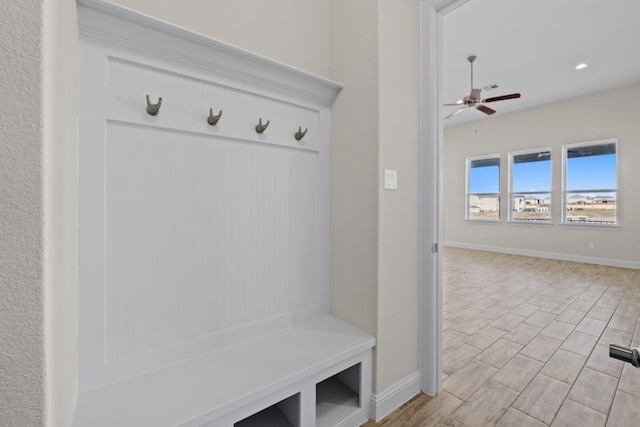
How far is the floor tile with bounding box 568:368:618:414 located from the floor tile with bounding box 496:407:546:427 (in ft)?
1.30

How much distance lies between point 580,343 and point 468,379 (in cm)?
127

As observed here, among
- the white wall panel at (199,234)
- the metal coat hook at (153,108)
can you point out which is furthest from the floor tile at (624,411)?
the metal coat hook at (153,108)

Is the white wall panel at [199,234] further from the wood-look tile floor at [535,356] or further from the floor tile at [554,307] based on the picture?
the floor tile at [554,307]

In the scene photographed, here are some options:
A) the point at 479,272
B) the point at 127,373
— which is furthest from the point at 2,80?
the point at 479,272

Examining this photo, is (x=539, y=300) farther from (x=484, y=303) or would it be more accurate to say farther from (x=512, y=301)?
(x=484, y=303)

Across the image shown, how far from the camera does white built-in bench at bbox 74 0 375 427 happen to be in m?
1.09

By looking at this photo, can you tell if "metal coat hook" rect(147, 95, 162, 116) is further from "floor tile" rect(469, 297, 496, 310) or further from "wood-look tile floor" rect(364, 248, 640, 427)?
"floor tile" rect(469, 297, 496, 310)

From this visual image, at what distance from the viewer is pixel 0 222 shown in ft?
1.69

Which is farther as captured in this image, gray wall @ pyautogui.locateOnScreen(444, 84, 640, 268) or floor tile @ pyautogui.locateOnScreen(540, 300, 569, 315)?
gray wall @ pyautogui.locateOnScreen(444, 84, 640, 268)

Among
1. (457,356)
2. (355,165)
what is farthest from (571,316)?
(355,165)

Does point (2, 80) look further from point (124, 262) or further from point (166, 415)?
point (166, 415)

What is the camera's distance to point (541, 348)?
223 cm

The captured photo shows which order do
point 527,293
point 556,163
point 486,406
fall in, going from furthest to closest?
point 556,163
point 527,293
point 486,406

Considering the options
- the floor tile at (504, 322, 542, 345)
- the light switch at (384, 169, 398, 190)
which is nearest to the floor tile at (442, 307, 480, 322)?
the floor tile at (504, 322, 542, 345)
